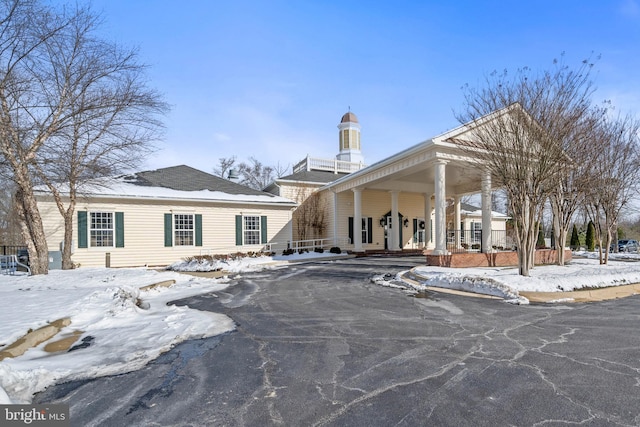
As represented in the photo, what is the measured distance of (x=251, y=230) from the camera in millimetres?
19859

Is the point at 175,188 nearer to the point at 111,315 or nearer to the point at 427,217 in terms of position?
the point at 111,315

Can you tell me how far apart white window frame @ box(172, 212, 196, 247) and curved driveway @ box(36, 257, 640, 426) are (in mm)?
12689

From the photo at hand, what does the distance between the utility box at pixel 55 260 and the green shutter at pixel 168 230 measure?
436cm

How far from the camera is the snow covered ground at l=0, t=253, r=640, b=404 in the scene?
3816mm

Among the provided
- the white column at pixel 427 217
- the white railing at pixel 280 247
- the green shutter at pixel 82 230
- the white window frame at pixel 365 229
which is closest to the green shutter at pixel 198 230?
the white railing at pixel 280 247

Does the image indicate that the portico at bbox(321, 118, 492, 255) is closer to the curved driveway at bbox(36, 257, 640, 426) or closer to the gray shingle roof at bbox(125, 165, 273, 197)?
the gray shingle roof at bbox(125, 165, 273, 197)

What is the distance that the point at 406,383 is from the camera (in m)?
3.45

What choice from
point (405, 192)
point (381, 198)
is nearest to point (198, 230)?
point (381, 198)

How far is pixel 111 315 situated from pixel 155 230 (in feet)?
38.9

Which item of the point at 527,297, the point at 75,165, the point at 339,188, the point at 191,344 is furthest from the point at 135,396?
the point at 339,188

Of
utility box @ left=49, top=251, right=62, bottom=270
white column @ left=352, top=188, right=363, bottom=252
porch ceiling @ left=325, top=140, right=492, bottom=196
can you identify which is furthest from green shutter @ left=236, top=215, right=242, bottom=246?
utility box @ left=49, top=251, right=62, bottom=270

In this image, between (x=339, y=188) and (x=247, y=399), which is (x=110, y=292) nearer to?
(x=247, y=399)
